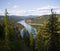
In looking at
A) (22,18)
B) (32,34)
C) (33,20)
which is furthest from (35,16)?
(32,34)

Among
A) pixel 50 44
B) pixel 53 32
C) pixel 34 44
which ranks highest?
pixel 53 32

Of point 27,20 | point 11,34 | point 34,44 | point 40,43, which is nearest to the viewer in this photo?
point 11,34

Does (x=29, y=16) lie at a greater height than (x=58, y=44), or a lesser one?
greater

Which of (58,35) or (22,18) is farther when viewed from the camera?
(22,18)

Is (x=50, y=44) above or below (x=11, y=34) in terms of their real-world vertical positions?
below

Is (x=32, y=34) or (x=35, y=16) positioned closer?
(x=32, y=34)

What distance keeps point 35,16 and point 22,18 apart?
541cm

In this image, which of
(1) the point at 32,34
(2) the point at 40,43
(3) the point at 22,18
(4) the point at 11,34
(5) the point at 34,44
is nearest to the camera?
(4) the point at 11,34

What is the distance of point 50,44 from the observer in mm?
18781

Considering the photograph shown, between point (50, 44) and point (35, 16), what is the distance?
129 ft

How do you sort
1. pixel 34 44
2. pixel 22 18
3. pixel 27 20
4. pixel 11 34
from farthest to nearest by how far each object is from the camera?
pixel 27 20 < pixel 22 18 < pixel 34 44 < pixel 11 34

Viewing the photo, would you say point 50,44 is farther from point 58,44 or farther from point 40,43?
point 40,43

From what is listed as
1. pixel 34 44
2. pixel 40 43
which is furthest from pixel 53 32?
pixel 34 44

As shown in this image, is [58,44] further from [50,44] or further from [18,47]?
[18,47]
